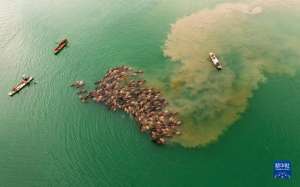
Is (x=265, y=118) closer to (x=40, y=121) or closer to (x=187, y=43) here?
(x=187, y=43)

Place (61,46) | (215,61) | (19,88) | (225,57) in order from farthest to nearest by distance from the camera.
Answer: (61,46) < (225,57) < (19,88) < (215,61)

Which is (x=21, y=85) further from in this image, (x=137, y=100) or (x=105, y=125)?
(x=137, y=100)

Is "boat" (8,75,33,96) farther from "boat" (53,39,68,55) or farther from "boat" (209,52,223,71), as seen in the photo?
"boat" (209,52,223,71)

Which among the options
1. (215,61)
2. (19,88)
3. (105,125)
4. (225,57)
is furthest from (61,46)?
(225,57)

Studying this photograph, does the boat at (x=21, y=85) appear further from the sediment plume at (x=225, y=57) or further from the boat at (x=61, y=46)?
the sediment plume at (x=225, y=57)

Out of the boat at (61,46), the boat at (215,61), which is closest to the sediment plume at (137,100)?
the boat at (61,46)

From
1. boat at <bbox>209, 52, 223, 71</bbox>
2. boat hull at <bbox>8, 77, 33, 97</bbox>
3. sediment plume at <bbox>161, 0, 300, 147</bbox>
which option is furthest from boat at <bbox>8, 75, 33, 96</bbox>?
boat at <bbox>209, 52, 223, 71</bbox>

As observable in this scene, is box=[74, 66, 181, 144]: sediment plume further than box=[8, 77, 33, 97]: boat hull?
No
